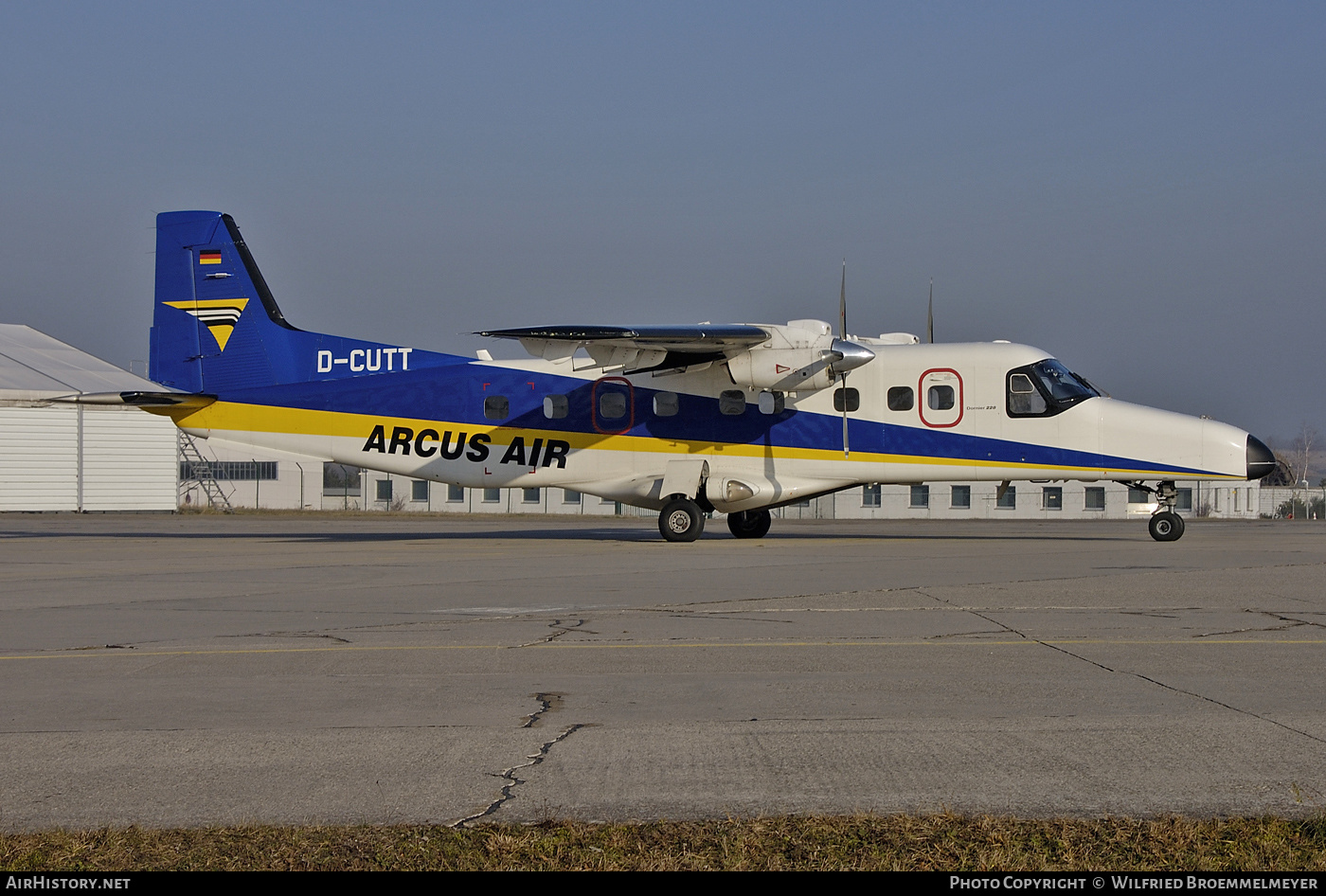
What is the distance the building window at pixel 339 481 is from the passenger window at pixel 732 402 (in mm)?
31762

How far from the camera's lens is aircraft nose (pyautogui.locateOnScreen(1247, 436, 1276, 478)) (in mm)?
20875

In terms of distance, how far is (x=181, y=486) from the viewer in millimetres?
50750

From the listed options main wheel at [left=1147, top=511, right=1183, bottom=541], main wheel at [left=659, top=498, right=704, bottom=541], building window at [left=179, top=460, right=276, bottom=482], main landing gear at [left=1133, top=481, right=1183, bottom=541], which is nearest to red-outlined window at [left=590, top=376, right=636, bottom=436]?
main wheel at [left=659, top=498, right=704, bottom=541]

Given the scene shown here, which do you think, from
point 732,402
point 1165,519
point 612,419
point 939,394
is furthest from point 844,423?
point 1165,519

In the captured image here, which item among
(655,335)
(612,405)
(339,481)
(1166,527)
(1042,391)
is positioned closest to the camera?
(655,335)

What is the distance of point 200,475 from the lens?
5144cm

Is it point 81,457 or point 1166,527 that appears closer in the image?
point 1166,527

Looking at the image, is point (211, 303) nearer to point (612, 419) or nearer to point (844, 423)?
point (612, 419)

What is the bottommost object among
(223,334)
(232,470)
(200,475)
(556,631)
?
(556,631)

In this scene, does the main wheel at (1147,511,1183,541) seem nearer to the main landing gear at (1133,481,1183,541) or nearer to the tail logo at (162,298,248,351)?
the main landing gear at (1133,481,1183,541)

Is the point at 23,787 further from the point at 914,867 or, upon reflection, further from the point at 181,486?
the point at 181,486

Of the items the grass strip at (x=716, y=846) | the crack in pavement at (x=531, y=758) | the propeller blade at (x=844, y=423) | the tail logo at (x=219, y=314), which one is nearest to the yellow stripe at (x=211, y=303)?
the tail logo at (x=219, y=314)

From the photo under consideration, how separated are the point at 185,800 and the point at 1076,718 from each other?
14.8ft

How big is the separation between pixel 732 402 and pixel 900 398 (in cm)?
321
